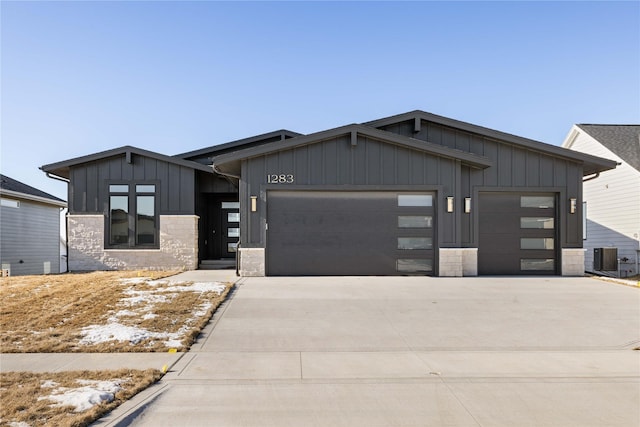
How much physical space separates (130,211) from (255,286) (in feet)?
23.2

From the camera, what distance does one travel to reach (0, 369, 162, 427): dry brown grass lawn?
10.7ft

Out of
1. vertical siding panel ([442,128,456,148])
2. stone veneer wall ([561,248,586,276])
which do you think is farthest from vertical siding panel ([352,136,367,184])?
stone veneer wall ([561,248,586,276])

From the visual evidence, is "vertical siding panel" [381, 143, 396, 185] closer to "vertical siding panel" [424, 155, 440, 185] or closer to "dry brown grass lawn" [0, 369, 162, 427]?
"vertical siding panel" [424, 155, 440, 185]

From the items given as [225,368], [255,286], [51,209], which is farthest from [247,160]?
[51,209]

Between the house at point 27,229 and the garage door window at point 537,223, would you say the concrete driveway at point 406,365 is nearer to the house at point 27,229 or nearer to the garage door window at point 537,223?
the garage door window at point 537,223

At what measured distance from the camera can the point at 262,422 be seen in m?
3.40

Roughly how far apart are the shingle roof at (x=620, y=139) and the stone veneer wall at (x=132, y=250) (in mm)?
17530

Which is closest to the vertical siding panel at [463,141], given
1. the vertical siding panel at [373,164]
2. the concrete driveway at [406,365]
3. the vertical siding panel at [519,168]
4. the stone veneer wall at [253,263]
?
the vertical siding panel at [519,168]

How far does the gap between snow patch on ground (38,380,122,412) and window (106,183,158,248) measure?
1114 centimetres

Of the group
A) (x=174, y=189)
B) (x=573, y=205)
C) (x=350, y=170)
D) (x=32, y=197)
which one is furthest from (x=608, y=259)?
(x=32, y=197)

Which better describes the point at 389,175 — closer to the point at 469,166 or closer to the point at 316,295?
the point at 469,166

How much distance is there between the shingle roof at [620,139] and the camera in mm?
16227

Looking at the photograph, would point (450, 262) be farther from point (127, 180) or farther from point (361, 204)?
point (127, 180)

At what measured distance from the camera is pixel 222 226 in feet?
56.7
